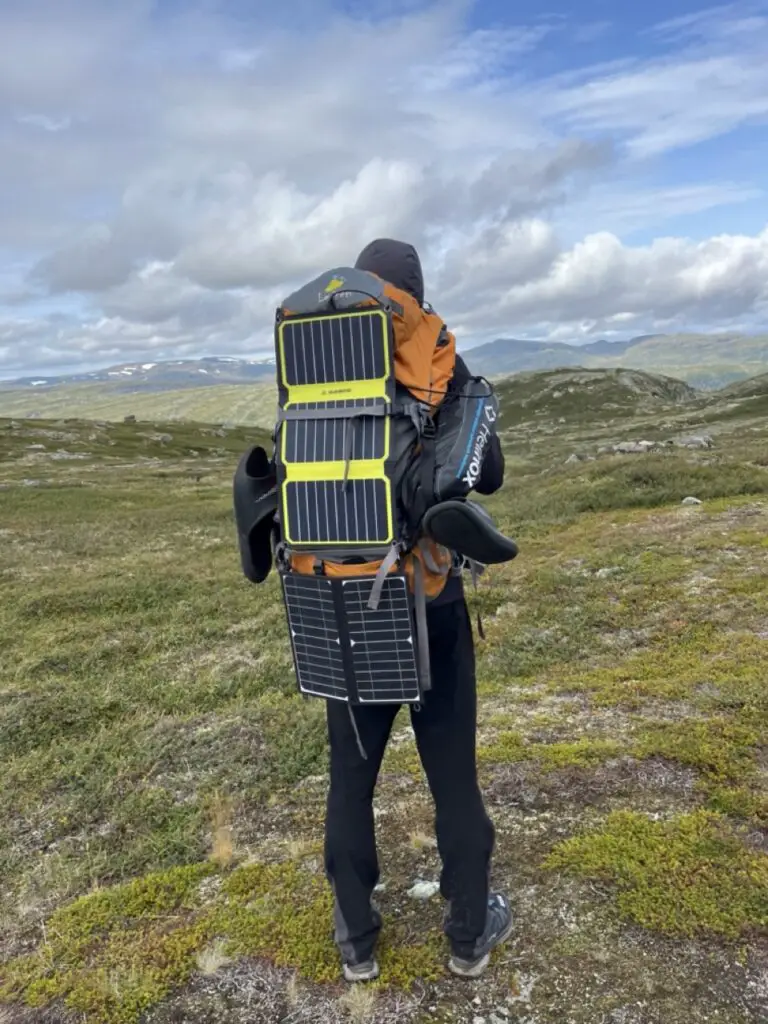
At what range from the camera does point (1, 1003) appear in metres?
5.25

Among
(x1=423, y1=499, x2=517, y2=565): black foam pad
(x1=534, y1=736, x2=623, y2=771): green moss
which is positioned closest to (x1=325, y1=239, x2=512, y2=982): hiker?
(x1=423, y1=499, x2=517, y2=565): black foam pad

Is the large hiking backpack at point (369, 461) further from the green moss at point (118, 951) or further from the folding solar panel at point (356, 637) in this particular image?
the green moss at point (118, 951)

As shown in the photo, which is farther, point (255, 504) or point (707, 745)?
point (707, 745)

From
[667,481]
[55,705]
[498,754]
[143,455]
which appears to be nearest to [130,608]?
[55,705]

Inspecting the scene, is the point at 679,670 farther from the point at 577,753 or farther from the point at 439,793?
the point at 439,793

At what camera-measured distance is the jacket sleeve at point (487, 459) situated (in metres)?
4.75

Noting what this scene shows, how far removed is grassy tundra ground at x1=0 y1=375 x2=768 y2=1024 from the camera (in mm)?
4988

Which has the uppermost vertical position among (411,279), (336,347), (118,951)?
(411,279)

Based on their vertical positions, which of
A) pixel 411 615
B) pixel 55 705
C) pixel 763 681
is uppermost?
pixel 411 615

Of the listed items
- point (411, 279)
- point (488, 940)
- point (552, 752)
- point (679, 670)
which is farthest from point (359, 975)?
point (679, 670)

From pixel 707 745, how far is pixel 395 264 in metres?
6.25

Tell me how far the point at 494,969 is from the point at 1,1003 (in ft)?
12.3

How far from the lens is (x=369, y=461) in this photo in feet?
14.6

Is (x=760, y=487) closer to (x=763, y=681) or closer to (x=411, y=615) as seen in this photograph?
(x=763, y=681)
